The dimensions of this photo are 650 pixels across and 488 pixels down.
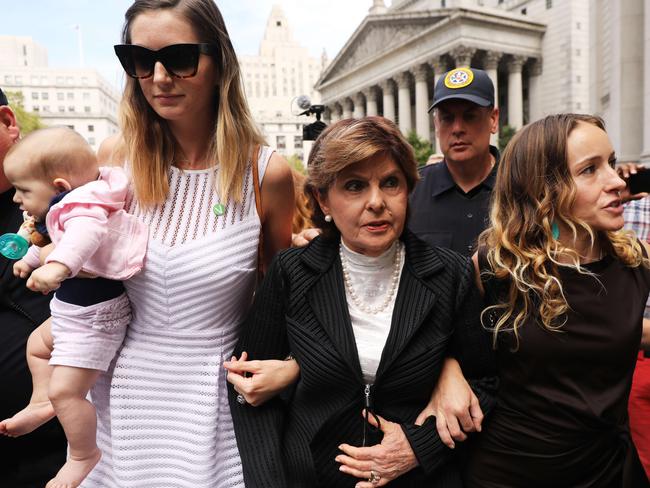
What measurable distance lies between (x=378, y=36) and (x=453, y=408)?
49.2 meters

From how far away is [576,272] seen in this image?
87.1 inches

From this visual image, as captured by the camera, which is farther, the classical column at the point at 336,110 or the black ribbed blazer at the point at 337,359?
the classical column at the point at 336,110

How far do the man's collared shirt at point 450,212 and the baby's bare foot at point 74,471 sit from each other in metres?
2.54

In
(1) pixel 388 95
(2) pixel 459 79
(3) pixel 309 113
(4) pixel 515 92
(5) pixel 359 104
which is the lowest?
(2) pixel 459 79

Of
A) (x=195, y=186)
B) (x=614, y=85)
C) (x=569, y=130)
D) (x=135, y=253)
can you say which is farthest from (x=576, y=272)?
(x=614, y=85)

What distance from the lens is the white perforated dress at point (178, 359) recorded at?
2.07m

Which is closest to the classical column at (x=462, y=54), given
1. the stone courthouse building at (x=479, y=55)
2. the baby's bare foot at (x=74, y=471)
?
the stone courthouse building at (x=479, y=55)

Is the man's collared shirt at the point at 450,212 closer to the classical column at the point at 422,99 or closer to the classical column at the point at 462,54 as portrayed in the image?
the classical column at the point at 462,54

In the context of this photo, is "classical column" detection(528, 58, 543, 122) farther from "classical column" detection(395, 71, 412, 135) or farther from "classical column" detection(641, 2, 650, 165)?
"classical column" detection(641, 2, 650, 165)

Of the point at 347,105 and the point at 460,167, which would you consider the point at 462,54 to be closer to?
the point at 347,105

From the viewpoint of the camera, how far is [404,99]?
45281 millimetres

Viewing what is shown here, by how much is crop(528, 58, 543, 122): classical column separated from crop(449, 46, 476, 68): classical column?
8.41 m

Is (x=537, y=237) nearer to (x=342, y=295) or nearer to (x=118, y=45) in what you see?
(x=342, y=295)

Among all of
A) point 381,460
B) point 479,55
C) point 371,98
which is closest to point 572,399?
point 381,460
